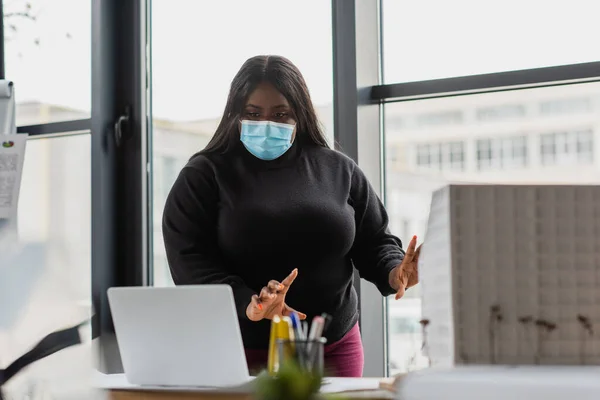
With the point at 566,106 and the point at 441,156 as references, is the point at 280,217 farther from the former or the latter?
the point at 566,106

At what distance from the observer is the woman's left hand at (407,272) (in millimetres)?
1987

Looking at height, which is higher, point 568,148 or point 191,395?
point 568,148

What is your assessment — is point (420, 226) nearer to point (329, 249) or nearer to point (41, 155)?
point (329, 249)

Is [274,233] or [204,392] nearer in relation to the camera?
[204,392]

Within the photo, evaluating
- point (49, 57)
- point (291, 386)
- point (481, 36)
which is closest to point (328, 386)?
point (291, 386)

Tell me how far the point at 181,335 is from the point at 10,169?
2060 mm

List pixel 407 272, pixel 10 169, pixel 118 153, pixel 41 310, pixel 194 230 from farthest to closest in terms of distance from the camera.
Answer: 1. pixel 118 153
2. pixel 10 169
3. pixel 194 230
4. pixel 407 272
5. pixel 41 310

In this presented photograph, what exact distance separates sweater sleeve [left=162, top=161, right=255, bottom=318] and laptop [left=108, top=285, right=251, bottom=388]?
19.1 inches

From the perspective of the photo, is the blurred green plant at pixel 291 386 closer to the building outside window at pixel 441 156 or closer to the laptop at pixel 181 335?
the laptop at pixel 181 335

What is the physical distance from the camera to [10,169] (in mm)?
3336

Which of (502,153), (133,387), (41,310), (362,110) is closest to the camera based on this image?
(41,310)

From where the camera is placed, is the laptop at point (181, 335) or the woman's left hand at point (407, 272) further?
the woman's left hand at point (407, 272)

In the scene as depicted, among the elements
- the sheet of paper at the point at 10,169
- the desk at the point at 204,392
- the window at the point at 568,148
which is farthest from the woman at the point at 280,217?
the sheet of paper at the point at 10,169

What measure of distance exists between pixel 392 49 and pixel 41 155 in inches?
61.4
